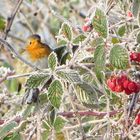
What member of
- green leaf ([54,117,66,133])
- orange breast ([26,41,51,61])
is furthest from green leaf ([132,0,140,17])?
orange breast ([26,41,51,61])

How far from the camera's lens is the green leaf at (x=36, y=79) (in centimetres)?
116

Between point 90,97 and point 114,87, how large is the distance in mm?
60

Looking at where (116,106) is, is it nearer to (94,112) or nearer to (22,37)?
(94,112)

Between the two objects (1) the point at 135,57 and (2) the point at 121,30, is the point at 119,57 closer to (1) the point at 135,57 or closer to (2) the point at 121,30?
(1) the point at 135,57

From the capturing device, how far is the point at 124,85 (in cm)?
119

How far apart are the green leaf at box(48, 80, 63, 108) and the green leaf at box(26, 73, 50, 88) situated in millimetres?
20

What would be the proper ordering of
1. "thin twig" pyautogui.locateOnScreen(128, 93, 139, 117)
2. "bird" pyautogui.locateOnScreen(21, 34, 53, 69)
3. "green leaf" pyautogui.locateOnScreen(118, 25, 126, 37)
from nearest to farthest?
"thin twig" pyautogui.locateOnScreen(128, 93, 139, 117) → "green leaf" pyautogui.locateOnScreen(118, 25, 126, 37) → "bird" pyautogui.locateOnScreen(21, 34, 53, 69)

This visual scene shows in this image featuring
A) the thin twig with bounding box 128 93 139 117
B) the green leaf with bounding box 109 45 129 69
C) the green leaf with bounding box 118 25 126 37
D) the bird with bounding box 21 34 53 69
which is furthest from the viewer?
the bird with bounding box 21 34 53 69

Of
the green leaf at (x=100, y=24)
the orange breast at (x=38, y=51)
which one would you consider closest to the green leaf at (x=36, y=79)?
the green leaf at (x=100, y=24)

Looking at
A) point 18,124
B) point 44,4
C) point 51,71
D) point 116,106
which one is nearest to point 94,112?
point 116,106

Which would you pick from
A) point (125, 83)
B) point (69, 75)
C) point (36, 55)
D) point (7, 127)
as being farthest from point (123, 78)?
point (36, 55)

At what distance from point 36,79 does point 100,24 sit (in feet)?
0.59

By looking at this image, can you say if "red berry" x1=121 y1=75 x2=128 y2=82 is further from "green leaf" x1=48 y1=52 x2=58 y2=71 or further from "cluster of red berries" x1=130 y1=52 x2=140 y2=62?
"green leaf" x1=48 y1=52 x2=58 y2=71

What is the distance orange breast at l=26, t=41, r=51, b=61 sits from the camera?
5.27 feet
